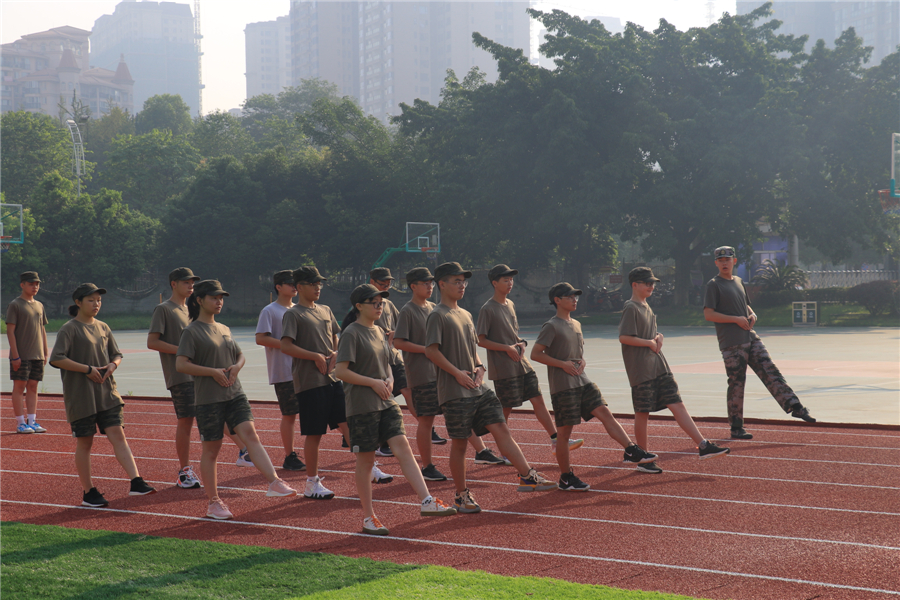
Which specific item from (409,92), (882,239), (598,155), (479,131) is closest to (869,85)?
(882,239)

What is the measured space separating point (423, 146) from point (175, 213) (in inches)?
573

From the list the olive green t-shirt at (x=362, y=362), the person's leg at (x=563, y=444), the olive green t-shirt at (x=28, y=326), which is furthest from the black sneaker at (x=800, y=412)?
the olive green t-shirt at (x=28, y=326)

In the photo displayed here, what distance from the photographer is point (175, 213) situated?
47.2 meters

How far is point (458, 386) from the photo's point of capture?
19.4 ft

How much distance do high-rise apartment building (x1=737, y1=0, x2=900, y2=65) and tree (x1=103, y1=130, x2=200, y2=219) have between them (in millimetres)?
114689

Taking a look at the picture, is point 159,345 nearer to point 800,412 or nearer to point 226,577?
point 226,577

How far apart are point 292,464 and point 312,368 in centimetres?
139

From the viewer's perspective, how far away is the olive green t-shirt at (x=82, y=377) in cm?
643

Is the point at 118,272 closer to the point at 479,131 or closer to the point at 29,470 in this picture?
the point at 479,131

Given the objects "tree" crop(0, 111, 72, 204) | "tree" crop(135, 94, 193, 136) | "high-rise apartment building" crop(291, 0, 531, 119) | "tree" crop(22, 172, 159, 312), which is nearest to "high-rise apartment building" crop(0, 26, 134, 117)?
"high-rise apartment building" crop(291, 0, 531, 119)

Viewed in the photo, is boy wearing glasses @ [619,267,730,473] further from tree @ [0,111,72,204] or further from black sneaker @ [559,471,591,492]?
tree @ [0,111,72,204]

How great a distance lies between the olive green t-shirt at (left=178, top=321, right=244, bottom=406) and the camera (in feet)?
19.6

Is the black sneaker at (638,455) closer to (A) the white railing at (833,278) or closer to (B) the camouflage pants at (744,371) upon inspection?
(B) the camouflage pants at (744,371)

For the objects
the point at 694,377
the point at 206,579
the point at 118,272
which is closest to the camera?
the point at 206,579
